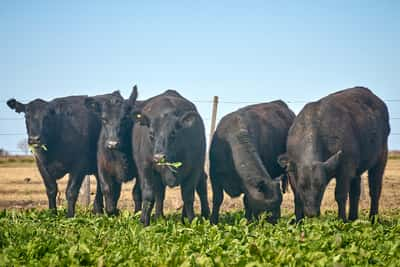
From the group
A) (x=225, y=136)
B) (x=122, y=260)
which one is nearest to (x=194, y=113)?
(x=225, y=136)

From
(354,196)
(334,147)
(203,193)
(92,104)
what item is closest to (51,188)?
(92,104)

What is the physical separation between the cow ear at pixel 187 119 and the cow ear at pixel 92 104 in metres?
2.55

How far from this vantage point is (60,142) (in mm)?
13211

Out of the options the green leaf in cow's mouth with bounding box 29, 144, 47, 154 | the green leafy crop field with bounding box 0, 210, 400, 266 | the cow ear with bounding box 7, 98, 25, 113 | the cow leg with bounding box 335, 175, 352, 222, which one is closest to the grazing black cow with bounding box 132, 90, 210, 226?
the green leafy crop field with bounding box 0, 210, 400, 266

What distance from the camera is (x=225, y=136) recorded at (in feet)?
40.4

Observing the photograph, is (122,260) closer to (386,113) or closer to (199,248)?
(199,248)

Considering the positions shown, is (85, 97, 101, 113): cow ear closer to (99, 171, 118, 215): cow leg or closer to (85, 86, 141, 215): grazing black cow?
(85, 86, 141, 215): grazing black cow

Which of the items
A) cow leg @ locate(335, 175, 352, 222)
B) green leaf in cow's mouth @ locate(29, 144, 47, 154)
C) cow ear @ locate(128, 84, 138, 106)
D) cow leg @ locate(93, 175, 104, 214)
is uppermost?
cow ear @ locate(128, 84, 138, 106)

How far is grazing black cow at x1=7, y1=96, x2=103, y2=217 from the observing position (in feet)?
42.4

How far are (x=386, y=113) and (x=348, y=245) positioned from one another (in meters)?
6.26

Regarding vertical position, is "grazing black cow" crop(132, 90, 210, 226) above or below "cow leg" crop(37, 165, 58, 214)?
above

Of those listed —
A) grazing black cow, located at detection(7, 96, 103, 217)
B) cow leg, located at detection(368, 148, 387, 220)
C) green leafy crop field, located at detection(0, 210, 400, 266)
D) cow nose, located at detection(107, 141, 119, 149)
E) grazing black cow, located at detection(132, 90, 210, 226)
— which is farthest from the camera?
cow leg, located at detection(368, 148, 387, 220)

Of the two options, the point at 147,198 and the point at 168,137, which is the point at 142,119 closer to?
the point at 168,137

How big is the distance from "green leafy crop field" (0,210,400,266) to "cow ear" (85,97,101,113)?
4137 mm
